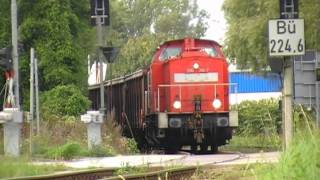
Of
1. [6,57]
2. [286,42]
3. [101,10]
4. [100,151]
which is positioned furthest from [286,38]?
[101,10]

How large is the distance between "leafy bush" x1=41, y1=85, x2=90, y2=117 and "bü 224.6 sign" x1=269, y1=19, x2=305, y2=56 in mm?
19690

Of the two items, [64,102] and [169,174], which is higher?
[64,102]

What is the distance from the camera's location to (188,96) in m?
21.3

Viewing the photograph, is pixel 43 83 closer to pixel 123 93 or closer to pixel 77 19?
pixel 77 19

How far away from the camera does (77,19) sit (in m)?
35.1

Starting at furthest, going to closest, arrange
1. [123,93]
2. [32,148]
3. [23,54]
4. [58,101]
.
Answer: [23,54], [58,101], [123,93], [32,148]

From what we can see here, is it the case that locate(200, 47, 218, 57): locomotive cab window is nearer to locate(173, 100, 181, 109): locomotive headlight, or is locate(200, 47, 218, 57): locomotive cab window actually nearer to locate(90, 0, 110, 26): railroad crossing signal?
locate(173, 100, 181, 109): locomotive headlight

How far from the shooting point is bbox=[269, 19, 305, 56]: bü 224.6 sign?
11781 millimetres

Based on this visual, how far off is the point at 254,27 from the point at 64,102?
8888 millimetres

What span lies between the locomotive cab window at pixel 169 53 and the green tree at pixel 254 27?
6.98 metres

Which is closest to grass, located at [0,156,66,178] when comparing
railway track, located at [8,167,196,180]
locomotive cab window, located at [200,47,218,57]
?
railway track, located at [8,167,196,180]

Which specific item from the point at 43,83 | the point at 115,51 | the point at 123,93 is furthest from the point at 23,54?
the point at 115,51

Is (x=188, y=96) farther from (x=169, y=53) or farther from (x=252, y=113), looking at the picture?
(x=252, y=113)

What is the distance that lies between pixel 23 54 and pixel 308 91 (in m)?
18.4
